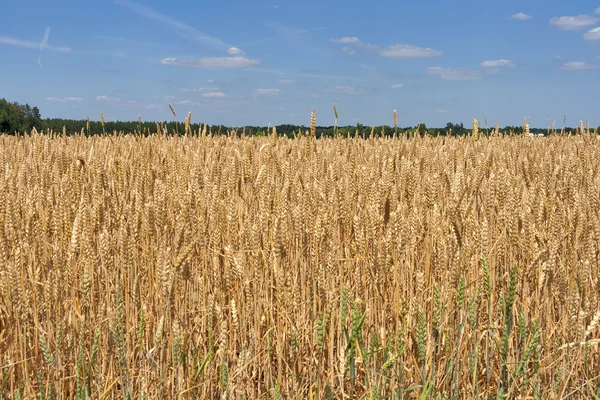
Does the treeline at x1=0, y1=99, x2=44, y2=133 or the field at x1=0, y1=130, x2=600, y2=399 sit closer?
the field at x1=0, y1=130, x2=600, y2=399

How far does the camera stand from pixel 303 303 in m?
1.80

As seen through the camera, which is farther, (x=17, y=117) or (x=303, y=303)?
(x=17, y=117)

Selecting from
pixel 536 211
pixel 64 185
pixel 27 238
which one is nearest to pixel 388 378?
pixel 536 211

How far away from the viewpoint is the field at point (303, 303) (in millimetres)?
1532

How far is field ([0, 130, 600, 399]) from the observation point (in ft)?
5.03

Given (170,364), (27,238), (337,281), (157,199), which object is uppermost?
(157,199)

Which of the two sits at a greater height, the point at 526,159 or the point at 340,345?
the point at 526,159

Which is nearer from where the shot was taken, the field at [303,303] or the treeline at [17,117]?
the field at [303,303]

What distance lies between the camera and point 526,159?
3953mm

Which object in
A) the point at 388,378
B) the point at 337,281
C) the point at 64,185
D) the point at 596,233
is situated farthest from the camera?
the point at 64,185

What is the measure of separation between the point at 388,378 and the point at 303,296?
0.39 metres

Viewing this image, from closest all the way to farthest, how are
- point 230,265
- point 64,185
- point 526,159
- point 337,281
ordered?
point 230,265, point 337,281, point 64,185, point 526,159

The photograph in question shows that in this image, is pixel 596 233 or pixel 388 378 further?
pixel 596 233

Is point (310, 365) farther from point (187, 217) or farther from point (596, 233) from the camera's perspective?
point (596, 233)
